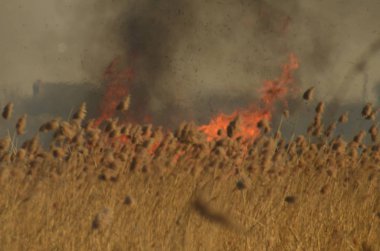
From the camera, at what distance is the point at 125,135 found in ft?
18.9

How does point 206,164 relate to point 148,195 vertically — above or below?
above

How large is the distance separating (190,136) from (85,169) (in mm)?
1513

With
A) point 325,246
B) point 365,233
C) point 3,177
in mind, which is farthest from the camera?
point 365,233

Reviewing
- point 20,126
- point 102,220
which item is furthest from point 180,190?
point 102,220

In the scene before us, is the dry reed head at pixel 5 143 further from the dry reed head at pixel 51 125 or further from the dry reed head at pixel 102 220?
the dry reed head at pixel 102 220

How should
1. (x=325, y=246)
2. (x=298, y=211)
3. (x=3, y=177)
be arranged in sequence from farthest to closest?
1. (x=298, y=211)
2. (x=325, y=246)
3. (x=3, y=177)

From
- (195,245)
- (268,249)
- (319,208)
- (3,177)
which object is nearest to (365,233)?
(319,208)

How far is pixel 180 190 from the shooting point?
18.7ft

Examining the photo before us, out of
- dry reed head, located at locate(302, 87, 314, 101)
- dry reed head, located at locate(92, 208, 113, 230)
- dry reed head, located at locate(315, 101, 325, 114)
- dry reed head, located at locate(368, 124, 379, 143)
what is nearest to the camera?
dry reed head, located at locate(92, 208, 113, 230)

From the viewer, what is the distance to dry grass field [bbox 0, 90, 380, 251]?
4.13 m

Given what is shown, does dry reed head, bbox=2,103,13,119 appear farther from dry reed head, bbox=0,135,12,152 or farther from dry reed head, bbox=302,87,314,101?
dry reed head, bbox=302,87,314,101

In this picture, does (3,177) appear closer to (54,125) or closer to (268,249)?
(54,125)

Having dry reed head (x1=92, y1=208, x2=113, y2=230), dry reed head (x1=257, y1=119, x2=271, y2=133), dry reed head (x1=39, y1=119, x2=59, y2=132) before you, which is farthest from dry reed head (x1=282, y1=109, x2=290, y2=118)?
dry reed head (x1=92, y1=208, x2=113, y2=230)

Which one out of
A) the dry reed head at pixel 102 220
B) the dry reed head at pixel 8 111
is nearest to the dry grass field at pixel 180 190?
the dry reed head at pixel 8 111
